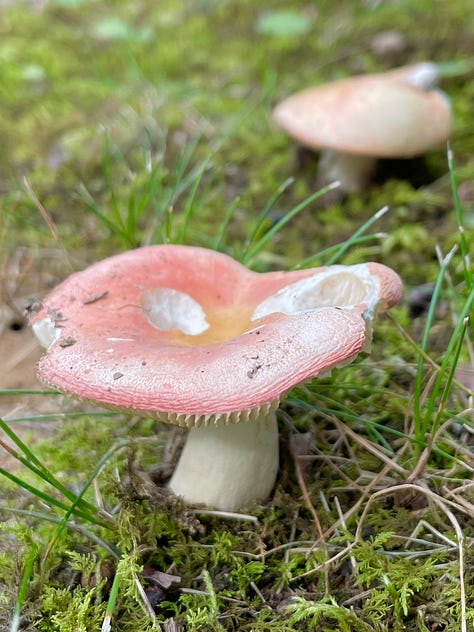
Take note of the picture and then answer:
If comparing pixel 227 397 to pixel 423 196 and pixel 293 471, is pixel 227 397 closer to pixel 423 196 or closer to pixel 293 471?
pixel 293 471

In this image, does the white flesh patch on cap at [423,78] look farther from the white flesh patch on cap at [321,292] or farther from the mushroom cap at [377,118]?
the white flesh patch on cap at [321,292]

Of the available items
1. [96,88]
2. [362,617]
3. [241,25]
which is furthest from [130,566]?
[241,25]

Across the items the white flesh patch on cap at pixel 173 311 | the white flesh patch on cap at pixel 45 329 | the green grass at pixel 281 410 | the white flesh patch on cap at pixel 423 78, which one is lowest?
the green grass at pixel 281 410

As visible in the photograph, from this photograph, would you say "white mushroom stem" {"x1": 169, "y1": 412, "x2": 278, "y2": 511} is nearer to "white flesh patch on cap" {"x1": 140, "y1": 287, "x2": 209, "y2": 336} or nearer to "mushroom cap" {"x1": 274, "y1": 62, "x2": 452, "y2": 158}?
"white flesh patch on cap" {"x1": 140, "y1": 287, "x2": 209, "y2": 336}

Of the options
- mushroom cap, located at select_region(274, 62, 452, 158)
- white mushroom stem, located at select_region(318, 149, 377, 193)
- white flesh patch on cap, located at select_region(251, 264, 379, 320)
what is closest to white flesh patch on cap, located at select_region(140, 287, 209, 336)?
white flesh patch on cap, located at select_region(251, 264, 379, 320)

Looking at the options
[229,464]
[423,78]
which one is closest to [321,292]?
[229,464]

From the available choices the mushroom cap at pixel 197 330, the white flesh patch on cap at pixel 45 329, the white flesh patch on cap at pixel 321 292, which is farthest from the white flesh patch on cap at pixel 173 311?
the white flesh patch on cap at pixel 45 329
